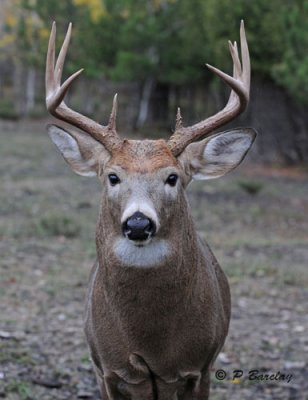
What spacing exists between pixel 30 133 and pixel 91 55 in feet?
11.7

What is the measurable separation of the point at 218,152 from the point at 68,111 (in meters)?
0.87

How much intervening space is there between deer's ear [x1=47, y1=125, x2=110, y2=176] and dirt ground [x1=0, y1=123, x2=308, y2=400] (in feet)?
5.70

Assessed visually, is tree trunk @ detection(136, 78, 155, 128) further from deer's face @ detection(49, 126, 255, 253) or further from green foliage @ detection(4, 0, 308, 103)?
deer's face @ detection(49, 126, 255, 253)

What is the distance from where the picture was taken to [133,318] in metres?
4.66

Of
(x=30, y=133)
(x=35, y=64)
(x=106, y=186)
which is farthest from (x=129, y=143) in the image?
(x=35, y=64)

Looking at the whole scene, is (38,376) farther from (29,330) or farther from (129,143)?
(129,143)

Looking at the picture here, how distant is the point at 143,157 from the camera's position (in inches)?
181

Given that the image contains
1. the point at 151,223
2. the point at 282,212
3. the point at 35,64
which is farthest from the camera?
the point at 35,64

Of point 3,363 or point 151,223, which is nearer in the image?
point 151,223

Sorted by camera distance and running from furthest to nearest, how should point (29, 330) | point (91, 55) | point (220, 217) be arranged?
point (91, 55) → point (220, 217) → point (29, 330)

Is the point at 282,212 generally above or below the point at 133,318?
below

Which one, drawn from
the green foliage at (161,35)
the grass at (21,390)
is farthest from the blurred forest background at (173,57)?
the grass at (21,390)

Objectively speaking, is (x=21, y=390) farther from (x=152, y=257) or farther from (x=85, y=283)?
(x=85, y=283)

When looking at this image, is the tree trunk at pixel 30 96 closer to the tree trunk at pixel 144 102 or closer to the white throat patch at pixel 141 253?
the tree trunk at pixel 144 102
